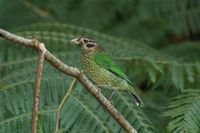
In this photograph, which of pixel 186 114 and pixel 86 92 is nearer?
pixel 186 114

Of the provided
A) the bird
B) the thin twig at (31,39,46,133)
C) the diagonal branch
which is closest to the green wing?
A: the bird

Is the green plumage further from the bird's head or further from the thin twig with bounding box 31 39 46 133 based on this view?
the thin twig with bounding box 31 39 46 133

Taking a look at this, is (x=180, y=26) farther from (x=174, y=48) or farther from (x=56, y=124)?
(x=56, y=124)

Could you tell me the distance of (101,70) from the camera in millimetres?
2822

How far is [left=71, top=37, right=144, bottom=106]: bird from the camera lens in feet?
9.12

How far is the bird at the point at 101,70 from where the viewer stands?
2.78m

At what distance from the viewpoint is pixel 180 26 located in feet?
18.3

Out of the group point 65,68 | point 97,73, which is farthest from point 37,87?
point 97,73

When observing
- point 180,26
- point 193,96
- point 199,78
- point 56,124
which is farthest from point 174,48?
point 56,124

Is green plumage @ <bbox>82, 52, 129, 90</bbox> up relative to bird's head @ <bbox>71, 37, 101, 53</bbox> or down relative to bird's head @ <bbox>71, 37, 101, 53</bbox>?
down

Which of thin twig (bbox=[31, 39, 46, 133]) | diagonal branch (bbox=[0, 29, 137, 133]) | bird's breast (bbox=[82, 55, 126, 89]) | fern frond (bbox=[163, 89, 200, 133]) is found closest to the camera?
thin twig (bbox=[31, 39, 46, 133])

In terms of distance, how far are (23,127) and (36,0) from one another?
10.2 ft

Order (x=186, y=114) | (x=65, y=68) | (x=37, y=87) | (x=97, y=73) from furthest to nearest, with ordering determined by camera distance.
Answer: (x=97, y=73), (x=186, y=114), (x=65, y=68), (x=37, y=87)

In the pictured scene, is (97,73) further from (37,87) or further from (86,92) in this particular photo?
(37,87)
